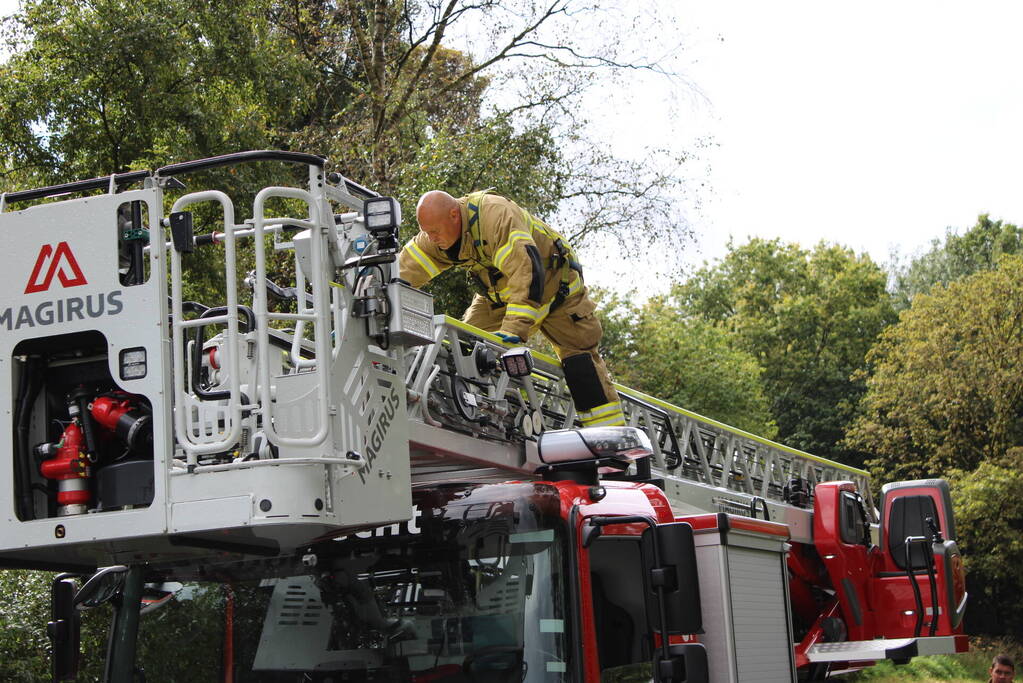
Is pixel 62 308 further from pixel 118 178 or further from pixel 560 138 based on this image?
pixel 560 138

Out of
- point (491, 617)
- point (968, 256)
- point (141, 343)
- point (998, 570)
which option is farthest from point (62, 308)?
point (968, 256)

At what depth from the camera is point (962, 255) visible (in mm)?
42562

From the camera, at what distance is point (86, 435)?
418 centimetres

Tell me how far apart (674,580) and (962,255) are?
41.6 m

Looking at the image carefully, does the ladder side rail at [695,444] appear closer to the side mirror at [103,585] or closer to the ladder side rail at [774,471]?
the ladder side rail at [774,471]

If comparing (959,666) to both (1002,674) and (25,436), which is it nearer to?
(1002,674)

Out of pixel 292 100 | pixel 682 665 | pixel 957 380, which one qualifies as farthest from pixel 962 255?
pixel 682 665

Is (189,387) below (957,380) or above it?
below

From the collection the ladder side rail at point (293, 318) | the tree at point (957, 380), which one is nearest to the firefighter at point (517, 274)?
the ladder side rail at point (293, 318)

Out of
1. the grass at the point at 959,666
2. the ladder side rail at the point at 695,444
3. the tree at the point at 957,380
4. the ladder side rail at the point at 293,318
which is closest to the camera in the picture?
the ladder side rail at the point at 293,318

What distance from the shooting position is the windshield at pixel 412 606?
14.1 feet

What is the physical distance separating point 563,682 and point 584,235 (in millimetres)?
14353

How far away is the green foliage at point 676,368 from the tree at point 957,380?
132 inches

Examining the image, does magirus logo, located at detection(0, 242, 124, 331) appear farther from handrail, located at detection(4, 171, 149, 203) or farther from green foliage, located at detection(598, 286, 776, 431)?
green foliage, located at detection(598, 286, 776, 431)
